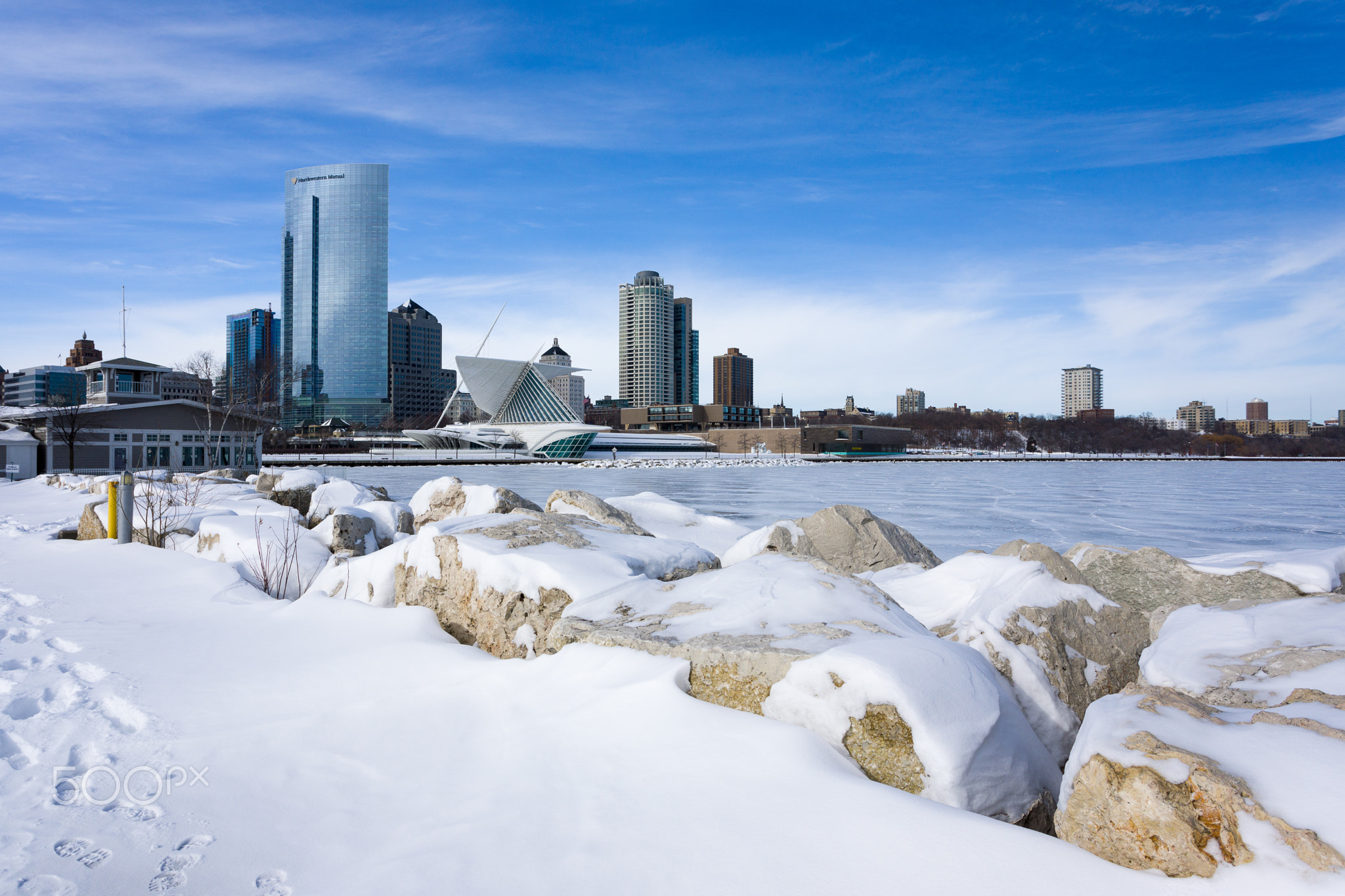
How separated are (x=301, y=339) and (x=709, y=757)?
549 feet

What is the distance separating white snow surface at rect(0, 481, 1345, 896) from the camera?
6.98 feet

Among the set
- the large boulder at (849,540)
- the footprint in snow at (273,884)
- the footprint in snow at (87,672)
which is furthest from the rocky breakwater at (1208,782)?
the large boulder at (849,540)

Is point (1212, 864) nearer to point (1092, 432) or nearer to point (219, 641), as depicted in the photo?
point (219, 641)

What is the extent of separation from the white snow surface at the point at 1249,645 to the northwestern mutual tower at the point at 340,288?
154m


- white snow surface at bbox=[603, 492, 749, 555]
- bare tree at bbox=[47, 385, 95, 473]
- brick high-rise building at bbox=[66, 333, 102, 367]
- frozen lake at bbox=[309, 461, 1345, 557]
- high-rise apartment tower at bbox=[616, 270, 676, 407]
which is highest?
high-rise apartment tower at bbox=[616, 270, 676, 407]

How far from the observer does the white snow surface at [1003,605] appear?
382 centimetres

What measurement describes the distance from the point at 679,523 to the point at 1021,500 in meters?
16.4

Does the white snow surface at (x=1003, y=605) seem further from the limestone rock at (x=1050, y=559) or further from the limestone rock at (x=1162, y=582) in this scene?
the limestone rock at (x=1162, y=582)

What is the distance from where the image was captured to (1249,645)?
372cm

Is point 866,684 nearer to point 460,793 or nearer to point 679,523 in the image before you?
point 460,793

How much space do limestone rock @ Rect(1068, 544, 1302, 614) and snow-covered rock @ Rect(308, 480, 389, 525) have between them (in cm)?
994

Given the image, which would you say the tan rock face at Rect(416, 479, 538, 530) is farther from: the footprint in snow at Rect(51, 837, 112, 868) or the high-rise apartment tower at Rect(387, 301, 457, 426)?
the high-rise apartment tower at Rect(387, 301, 457, 426)

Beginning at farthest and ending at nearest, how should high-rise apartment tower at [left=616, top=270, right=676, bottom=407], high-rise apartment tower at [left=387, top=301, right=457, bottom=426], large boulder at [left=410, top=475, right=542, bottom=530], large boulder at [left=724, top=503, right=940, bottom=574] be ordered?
high-rise apartment tower at [left=616, top=270, right=676, bottom=407]
high-rise apartment tower at [left=387, top=301, right=457, bottom=426]
large boulder at [left=410, top=475, right=542, bottom=530]
large boulder at [left=724, top=503, right=940, bottom=574]

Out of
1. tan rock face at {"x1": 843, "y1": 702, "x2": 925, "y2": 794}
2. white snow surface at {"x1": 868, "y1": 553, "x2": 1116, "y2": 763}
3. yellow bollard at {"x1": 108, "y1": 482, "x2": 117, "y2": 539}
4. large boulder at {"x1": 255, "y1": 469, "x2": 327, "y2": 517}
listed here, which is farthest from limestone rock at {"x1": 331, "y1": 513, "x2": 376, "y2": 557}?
tan rock face at {"x1": 843, "y1": 702, "x2": 925, "y2": 794}
